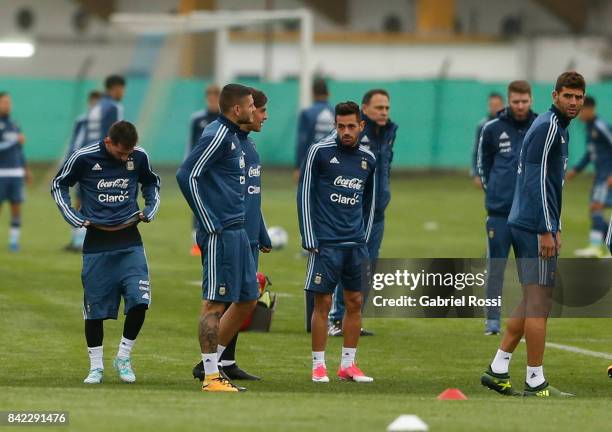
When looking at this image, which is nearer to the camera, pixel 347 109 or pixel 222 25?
pixel 347 109

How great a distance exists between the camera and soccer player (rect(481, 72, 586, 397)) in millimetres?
11211

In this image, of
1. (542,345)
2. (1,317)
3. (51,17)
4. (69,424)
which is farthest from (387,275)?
(51,17)

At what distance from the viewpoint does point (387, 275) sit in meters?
11.7

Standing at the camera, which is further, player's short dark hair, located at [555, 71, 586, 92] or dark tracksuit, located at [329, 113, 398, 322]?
dark tracksuit, located at [329, 113, 398, 322]

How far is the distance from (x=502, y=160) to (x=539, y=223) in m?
3.62

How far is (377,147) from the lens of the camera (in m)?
14.8

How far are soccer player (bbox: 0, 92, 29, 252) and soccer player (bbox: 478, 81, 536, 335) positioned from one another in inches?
392

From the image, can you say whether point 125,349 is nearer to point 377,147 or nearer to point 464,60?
point 377,147

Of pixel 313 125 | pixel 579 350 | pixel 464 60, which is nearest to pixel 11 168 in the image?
pixel 313 125

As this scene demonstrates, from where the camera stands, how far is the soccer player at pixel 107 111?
21.1 meters

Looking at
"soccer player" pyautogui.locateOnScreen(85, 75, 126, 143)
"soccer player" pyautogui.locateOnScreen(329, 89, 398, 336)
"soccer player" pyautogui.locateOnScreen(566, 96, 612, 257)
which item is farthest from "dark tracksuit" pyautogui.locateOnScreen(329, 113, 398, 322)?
"soccer player" pyautogui.locateOnScreen(566, 96, 612, 257)

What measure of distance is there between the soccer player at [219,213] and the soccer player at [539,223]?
198 centimetres

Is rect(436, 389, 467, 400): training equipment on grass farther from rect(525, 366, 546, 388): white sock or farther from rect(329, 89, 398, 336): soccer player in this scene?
rect(329, 89, 398, 336): soccer player

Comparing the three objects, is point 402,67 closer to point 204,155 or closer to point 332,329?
point 332,329
